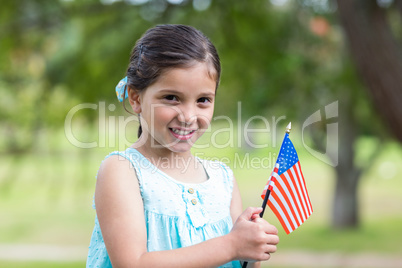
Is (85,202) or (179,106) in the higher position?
(85,202)

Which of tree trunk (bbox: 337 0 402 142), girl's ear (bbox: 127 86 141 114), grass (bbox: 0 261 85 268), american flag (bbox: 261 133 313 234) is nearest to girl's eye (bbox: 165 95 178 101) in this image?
girl's ear (bbox: 127 86 141 114)

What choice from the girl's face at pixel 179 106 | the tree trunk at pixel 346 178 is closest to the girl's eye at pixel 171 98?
the girl's face at pixel 179 106

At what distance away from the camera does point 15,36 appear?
21.8 feet

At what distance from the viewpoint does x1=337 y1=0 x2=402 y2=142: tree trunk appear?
189 inches

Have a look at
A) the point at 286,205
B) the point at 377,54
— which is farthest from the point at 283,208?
the point at 377,54

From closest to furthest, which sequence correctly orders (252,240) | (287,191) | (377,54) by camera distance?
(252,240), (287,191), (377,54)

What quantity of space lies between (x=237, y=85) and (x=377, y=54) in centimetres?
281

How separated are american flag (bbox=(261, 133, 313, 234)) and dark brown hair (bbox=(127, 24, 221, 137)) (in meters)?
0.32

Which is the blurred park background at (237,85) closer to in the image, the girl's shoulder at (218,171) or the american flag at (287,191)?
the girl's shoulder at (218,171)

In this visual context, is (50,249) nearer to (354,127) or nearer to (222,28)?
(354,127)

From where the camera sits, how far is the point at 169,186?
1.61 meters

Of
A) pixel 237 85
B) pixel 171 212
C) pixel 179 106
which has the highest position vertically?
pixel 237 85

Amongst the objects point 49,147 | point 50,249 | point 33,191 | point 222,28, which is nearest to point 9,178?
point 49,147

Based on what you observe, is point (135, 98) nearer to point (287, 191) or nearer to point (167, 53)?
point (167, 53)
